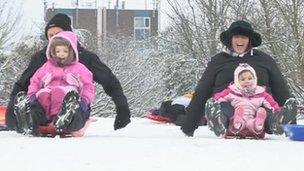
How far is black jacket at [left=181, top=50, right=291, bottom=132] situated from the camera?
13.7 ft

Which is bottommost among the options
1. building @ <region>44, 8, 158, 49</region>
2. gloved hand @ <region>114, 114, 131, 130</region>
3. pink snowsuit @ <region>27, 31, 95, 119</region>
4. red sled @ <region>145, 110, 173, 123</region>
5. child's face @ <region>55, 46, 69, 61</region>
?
building @ <region>44, 8, 158, 49</region>

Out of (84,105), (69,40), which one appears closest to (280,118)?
(84,105)

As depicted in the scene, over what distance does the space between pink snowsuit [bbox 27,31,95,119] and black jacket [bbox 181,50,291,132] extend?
0.71m

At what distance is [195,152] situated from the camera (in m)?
2.66

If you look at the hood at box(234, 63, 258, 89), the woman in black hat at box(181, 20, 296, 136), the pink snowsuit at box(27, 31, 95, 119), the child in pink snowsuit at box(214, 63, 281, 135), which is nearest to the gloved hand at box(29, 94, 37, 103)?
the pink snowsuit at box(27, 31, 95, 119)

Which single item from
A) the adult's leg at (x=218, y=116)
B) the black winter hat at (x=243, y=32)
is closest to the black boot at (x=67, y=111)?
the adult's leg at (x=218, y=116)

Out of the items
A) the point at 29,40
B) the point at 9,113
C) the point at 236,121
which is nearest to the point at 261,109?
the point at 236,121

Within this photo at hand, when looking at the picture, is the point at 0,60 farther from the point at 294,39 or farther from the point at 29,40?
the point at 294,39

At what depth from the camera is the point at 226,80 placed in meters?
4.17

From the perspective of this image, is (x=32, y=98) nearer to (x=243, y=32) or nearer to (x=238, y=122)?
(x=238, y=122)

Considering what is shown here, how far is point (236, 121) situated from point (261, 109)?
0.19 m

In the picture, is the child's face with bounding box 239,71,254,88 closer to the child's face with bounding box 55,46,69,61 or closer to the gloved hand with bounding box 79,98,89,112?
the gloved hand with bounding box 79,98,89,112

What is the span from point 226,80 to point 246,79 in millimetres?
192

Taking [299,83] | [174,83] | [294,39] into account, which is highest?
[294,39]
